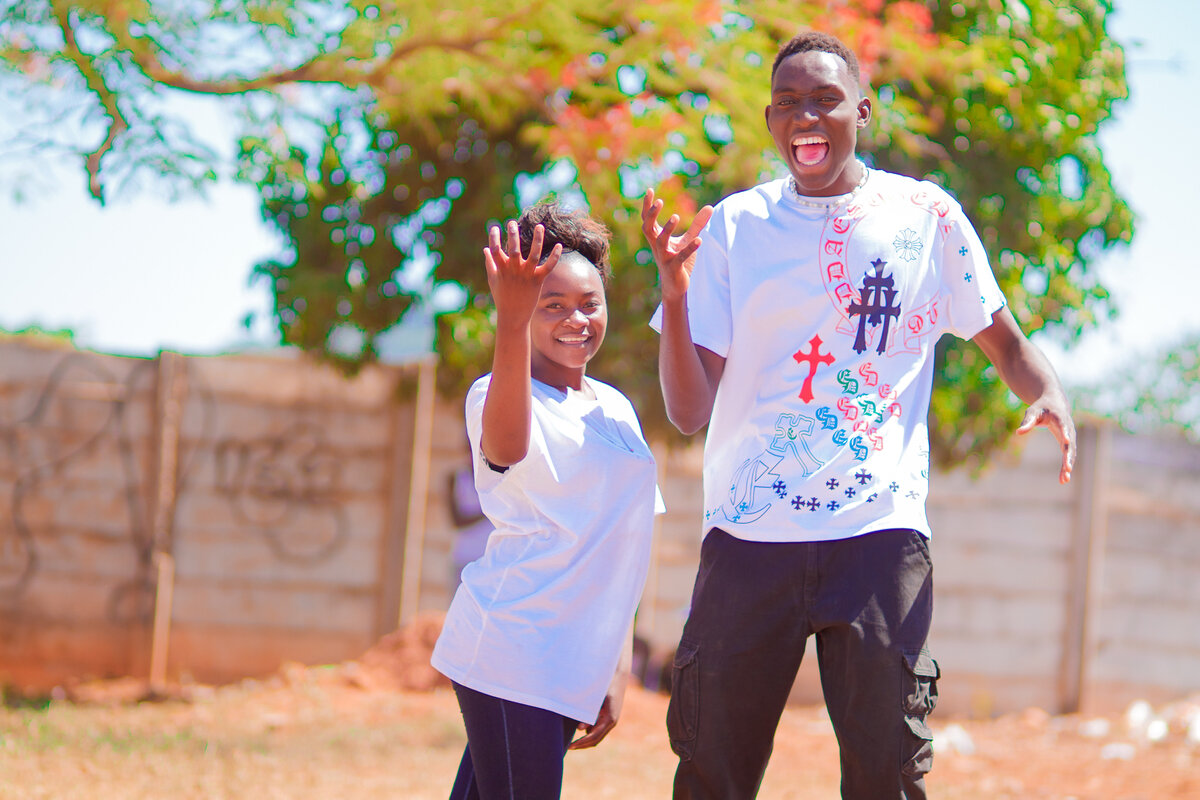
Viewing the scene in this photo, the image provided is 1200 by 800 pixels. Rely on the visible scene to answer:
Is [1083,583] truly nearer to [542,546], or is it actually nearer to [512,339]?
[542,546]

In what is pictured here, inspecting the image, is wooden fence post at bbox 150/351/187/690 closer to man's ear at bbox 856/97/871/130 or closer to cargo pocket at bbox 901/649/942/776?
man's ear at bbox 856/97/871/130

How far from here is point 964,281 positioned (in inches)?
90.9

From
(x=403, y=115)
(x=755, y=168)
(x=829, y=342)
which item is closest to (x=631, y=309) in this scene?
(x=755, y=168)

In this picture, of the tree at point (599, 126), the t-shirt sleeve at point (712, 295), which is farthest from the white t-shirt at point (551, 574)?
the tree at point (599, 126)

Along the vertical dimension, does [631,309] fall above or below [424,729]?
above

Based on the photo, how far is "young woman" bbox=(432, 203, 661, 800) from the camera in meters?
2.10

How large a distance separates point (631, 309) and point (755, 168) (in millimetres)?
1009

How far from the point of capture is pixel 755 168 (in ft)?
17.6

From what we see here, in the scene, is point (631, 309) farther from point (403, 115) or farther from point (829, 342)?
point (829, 342)

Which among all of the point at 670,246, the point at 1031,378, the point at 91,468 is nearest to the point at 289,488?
the point at 91,468

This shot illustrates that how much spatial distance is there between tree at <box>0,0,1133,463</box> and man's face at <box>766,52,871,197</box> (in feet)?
9.59

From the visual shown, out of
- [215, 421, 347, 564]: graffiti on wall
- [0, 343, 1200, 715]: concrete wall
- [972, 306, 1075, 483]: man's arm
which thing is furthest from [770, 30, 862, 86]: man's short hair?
[215, 421, 347, 564]: graffiti on wall

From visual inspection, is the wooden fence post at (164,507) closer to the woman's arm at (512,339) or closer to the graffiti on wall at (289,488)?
the graffiti on wall at (289,488)

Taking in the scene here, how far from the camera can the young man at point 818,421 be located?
2090mm
